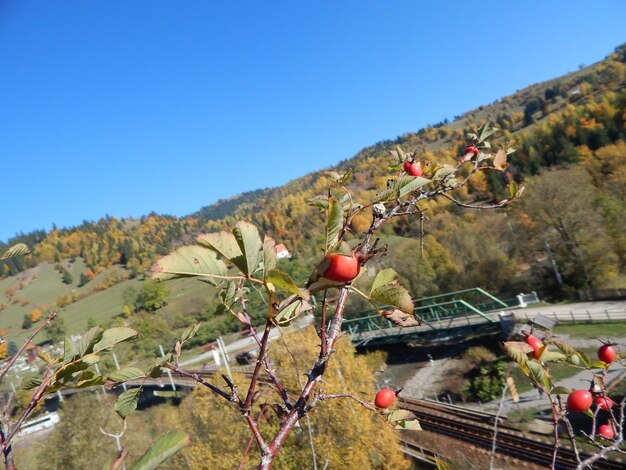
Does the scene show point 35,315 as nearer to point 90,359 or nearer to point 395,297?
point 90,359

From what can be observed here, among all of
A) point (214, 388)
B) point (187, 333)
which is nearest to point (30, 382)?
point (187, 333)

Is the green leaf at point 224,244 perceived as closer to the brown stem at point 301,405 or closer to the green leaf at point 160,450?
the green leaf at point 160,450

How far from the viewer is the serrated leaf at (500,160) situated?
2133 mm

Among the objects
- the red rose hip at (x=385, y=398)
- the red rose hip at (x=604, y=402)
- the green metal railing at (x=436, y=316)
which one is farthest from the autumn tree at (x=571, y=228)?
the red rose hip at (x=385, y=398)

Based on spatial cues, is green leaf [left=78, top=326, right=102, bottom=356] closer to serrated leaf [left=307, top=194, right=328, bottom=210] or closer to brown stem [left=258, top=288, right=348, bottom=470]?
brown stem [left=258, top=288, right=348, bottom=470]

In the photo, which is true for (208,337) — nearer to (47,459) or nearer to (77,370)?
(47,459)

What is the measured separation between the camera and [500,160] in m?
2.16

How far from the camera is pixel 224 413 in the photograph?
55.7ft

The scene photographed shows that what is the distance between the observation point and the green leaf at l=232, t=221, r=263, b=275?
0.84 m

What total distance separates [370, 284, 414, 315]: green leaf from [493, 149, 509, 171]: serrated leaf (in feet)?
4.87

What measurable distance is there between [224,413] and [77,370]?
17.9 m

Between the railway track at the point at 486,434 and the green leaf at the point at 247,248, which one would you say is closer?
the green leaf at the point at 247,248

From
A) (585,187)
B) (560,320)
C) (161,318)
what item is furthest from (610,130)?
(161,318)

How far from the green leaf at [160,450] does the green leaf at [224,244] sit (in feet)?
1.37
